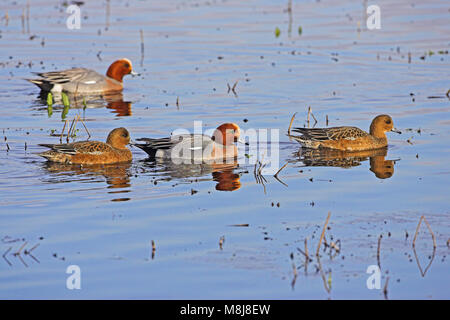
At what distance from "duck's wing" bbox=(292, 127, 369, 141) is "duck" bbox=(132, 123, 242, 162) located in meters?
1.12

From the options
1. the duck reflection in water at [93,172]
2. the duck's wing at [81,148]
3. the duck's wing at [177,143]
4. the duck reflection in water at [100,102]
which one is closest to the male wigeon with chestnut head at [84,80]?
the duck reflection in water at [100,102]

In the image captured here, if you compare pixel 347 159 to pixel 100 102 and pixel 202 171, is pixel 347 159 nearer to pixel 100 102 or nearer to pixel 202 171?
pixel 202 171

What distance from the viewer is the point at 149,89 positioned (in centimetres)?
1769

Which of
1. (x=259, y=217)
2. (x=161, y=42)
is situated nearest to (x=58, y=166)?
(x=259, y=217)

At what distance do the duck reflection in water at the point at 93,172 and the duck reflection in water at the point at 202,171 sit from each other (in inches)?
17.2

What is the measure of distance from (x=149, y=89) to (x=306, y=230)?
32.1 feet

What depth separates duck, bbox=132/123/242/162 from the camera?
1205cm

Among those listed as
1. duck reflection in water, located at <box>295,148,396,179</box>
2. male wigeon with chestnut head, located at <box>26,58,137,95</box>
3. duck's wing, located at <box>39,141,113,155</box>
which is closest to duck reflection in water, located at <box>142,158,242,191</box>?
duck's wing, located at <box>39,141,113,155</box>

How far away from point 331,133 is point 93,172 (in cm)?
371

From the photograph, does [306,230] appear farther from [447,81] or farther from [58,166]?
[447,81]

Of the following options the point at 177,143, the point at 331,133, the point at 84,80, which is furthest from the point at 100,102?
the point at 331,133

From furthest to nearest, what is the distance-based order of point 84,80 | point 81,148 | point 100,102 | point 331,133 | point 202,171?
point 84,80, point 100,102, point 331,133, point 81,148, point 202,171

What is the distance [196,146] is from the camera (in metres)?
12.0
